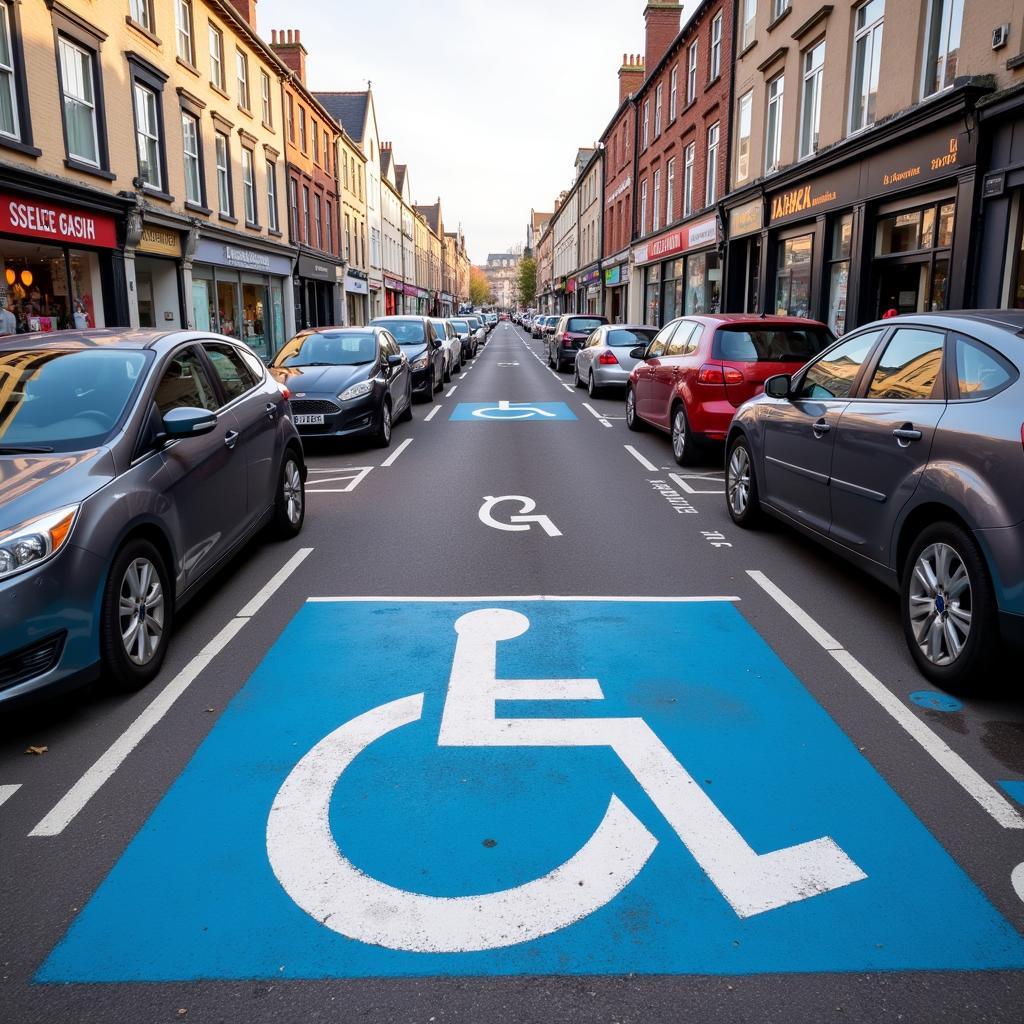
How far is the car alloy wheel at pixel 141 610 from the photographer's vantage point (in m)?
4.32

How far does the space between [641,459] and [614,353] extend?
299 inches

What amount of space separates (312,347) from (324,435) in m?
2.09

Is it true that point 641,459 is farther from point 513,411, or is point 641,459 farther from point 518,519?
point 513,411

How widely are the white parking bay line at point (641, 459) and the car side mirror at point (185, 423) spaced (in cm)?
660

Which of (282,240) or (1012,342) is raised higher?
(282,240)

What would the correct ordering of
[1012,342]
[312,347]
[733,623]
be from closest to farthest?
1. [1012,342]
2. [733,623]
3. [312,347]

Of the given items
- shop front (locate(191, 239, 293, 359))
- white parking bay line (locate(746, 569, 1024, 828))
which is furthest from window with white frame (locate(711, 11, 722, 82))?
white parking bay line (locate(746, 569, 1024, 828))

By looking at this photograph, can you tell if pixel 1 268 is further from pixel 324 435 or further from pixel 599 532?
pixel 599 532

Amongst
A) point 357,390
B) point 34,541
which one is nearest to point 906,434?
point 34,541

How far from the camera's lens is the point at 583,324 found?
26.9 meters

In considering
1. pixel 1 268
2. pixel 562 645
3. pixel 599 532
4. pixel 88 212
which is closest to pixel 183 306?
pixel 88 212

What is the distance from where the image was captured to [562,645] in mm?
4977

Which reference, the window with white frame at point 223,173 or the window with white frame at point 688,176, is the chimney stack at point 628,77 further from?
the window with white frame at point 223,173

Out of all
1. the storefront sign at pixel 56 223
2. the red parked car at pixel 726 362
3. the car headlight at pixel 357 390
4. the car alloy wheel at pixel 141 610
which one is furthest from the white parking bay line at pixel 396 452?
the storefront sign at pixel 56 223
